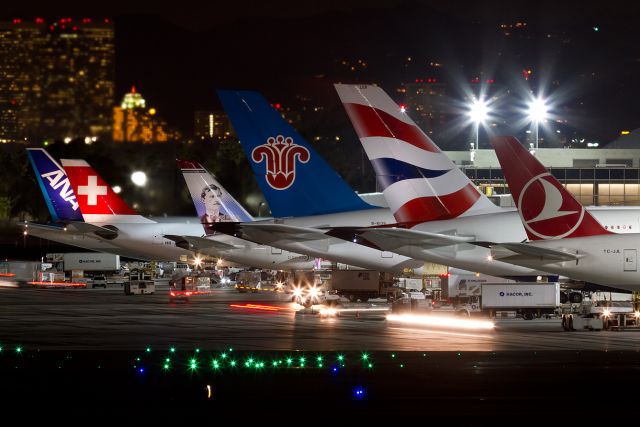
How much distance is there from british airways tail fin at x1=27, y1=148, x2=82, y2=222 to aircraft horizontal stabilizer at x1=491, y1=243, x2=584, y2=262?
2643 inches

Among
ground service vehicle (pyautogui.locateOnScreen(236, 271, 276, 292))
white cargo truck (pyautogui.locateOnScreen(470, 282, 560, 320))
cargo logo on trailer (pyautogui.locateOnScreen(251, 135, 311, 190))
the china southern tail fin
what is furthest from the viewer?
ground service vehicle (pyautogui.locateOnScreen(236, 271, 276, 292))

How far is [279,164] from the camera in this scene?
64250mm

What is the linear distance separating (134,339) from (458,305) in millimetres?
20017

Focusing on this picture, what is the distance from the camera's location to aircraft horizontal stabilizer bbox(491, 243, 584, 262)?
49531 mm

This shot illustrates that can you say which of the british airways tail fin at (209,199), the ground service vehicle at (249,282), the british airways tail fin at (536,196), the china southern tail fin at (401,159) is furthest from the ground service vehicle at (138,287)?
the british airways tail fin at (536,196)

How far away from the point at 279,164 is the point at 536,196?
55.3 feet

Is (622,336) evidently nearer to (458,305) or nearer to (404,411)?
(458,305)

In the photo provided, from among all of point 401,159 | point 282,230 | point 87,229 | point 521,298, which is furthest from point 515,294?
point 87,229

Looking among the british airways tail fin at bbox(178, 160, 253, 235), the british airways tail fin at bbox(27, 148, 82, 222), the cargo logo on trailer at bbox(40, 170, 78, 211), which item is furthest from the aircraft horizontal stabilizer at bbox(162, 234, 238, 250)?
the cargo logo on trailer at bbox(40, 170, 78, 211)

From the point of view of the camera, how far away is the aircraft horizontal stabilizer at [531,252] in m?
49.5

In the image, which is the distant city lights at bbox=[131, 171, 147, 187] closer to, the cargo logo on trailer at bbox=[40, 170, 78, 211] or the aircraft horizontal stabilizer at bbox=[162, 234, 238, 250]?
the cargo logo on trailer at bbox=[40, 170, 78, 211]

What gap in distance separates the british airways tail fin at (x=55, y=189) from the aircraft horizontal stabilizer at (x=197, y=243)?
19.0 m

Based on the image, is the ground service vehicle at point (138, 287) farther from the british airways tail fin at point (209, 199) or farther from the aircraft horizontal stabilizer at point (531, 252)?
the aircraft horizontal stabilizer at point (531, 252)

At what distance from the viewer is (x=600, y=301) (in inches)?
2331
